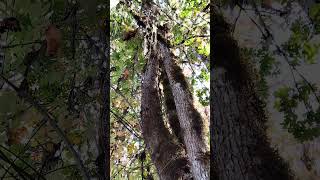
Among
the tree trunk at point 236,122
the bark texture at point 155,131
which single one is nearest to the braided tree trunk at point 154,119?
the bark texture at point 155,131

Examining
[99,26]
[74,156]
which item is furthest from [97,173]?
[99,26]

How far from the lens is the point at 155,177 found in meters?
1.64

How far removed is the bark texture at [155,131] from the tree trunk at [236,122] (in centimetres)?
44

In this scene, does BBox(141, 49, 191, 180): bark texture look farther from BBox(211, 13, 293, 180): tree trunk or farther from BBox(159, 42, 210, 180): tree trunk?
BBox(211, 13, 293, 180): tree trunk

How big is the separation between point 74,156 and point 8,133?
0.23m

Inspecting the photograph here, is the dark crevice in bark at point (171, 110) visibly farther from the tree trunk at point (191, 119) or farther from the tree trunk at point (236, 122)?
the tree trunk at point (236, 122)

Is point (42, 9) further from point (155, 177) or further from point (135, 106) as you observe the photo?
point (155, 177)

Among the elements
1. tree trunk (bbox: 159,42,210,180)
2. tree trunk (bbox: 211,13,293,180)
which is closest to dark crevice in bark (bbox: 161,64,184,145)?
tree trunk (bbox: 159,42,210,180)

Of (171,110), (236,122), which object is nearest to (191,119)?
(171,110)

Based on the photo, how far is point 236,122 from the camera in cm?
127

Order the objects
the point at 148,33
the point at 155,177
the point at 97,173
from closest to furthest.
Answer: the point at 97,173 → the point at 155,177 → the point at 148,33

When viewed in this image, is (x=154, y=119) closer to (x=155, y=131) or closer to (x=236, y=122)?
(x=155, y=131)

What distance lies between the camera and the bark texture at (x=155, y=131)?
171 centimetres

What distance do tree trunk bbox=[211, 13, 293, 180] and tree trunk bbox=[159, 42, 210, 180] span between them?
400mm
